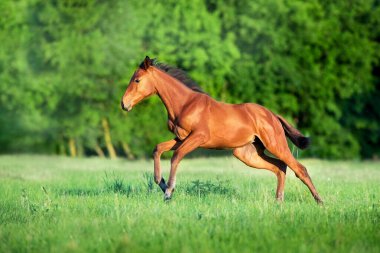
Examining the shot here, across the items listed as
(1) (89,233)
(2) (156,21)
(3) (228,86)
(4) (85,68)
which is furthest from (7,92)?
(1) (89,233)

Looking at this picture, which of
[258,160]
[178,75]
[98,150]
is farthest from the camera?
[98,150]

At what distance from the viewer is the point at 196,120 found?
1063cm

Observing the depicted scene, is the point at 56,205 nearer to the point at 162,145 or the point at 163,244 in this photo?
the point at 162,145

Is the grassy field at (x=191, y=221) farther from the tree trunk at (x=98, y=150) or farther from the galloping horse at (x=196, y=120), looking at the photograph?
the tree trunk at (x=98, y=150)

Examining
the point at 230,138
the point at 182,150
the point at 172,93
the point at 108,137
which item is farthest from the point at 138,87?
the point at 108,137

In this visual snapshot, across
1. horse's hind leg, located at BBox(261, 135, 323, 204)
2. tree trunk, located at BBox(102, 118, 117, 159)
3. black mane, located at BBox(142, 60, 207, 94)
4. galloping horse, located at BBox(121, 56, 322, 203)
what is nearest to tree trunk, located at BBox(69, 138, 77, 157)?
tree trunk, located at BBox(102, 118, 117, 159)

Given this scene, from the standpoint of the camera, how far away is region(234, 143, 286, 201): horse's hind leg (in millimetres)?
11461

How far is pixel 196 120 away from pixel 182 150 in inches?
20.3

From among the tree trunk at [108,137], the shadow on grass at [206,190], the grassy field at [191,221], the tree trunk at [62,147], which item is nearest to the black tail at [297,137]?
the grassy field at [191,221]

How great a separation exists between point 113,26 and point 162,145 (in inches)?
754

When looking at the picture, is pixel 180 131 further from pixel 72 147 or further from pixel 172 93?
pixel 72 147

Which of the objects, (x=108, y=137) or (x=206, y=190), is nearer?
(x=206, y=190)

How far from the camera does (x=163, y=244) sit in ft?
23.3

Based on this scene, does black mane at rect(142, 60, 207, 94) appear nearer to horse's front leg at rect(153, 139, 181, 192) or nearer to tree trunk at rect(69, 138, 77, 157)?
horse's front leg at rect(153, 139, 181, 192)
